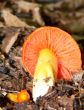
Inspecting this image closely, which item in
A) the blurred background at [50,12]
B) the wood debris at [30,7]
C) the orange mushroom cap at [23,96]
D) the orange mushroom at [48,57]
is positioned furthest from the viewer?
the wood debris at [30,7]

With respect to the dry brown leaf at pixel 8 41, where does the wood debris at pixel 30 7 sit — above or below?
above

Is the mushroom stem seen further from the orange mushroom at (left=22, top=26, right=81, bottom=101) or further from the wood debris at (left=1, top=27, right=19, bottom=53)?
the wood debris at (left=1, top=27, right=19, bottom=53)

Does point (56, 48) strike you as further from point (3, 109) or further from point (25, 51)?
point (3, 109)

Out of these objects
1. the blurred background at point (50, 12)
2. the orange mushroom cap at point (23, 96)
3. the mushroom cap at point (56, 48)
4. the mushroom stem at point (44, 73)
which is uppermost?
the blurred background at point (50, 12)

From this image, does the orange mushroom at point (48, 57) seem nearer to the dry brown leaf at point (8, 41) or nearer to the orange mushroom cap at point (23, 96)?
the orange mushroom cap at point (23, 96)

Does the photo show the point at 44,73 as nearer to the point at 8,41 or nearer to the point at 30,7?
the point at 8,41

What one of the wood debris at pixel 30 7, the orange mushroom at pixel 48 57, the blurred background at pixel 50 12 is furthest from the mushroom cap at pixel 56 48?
the wood debris at pixel 30 7

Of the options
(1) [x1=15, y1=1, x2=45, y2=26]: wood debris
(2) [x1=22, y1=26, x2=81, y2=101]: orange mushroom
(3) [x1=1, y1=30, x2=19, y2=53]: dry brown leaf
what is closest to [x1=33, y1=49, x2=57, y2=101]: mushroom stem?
(2) [x1=22, y1=26, x2=81, y2=101]: orange mushroom

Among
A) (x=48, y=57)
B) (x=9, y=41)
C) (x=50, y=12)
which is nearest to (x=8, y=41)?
(x=9, y=41)

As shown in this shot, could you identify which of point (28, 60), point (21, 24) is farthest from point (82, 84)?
point (21, 24)
